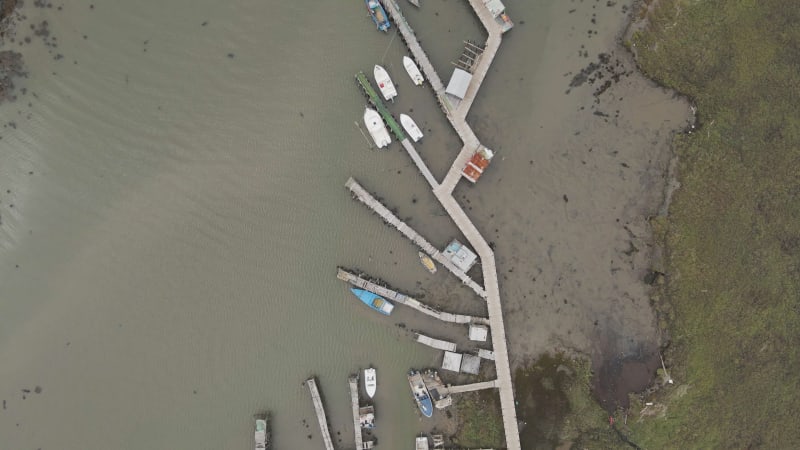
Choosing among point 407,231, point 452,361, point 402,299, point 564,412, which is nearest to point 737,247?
point 564,412

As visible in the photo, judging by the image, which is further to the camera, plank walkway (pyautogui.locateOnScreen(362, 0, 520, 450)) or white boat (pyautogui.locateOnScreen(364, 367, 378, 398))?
white boat (pyautogui.locateOnScreen(364, 367, 378, 398))

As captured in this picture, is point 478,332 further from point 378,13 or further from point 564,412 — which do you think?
point 378,13

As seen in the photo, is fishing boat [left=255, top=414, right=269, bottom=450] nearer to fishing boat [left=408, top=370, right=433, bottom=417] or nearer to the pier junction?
fishing boat [left=408, top=370, right=433, bottom=417]

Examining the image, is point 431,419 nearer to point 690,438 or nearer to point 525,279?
point 525,279

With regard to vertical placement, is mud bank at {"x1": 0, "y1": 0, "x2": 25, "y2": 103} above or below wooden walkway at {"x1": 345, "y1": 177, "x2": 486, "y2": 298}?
above

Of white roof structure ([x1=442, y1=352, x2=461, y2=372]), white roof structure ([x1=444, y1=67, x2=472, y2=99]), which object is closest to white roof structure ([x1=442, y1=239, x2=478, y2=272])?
white roof structure ([x1=442, y1=352, x2=461, y2=372])

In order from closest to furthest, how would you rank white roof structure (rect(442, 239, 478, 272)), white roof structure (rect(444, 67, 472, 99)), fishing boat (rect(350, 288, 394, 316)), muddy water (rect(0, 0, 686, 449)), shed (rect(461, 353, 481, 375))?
white roof structure (rect(444, 67, 472, 99)) → white roof structure (rect(442, 239, 478, 272)) → fishing boat (rect(350, 288, 394, 316)) → shed (rect(461, 353, 481, 375)) → muddy water (rect(0, 0, 686, 449))

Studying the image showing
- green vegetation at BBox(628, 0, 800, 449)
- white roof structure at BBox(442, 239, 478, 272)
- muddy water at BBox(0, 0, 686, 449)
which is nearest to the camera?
green vegetation at BBox(628, 0, 800, 449)
